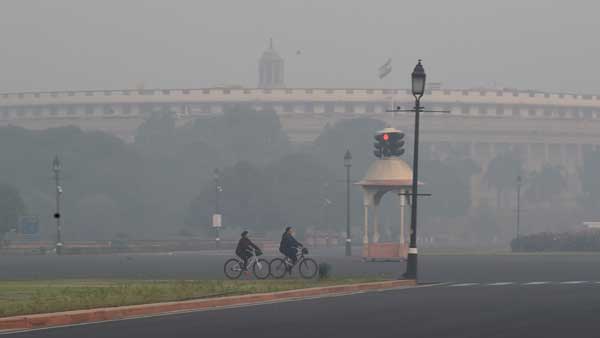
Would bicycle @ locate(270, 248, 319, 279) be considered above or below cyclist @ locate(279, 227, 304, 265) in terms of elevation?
below

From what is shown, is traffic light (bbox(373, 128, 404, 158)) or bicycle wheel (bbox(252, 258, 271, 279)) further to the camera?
traffic light (bbox(373, 128, 404, 158))

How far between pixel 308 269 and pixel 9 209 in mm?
75699

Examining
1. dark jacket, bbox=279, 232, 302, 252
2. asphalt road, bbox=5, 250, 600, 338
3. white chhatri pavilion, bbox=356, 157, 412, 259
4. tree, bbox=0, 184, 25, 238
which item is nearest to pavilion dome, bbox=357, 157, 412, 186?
white chhatri pavilion, bbox=356, 157, 412, 259

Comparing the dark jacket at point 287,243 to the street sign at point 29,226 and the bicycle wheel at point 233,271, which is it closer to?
the bicycle wheel at point 233,271

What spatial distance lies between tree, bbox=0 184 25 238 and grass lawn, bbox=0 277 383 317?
3031 inches

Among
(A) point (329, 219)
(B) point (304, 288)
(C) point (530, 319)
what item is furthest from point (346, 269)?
(A) point (329, 219)

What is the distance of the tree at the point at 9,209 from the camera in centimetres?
11438

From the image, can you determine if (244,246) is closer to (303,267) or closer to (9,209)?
(303,267)

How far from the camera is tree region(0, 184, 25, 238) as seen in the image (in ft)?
375

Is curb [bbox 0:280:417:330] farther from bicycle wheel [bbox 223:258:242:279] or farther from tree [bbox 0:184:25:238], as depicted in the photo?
tree [bbox 0:184:25:238]

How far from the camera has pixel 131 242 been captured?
113m

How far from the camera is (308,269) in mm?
43375

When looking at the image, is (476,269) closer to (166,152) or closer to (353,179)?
(353,179)

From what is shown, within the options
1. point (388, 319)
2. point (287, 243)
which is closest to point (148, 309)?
point (388, 319)
